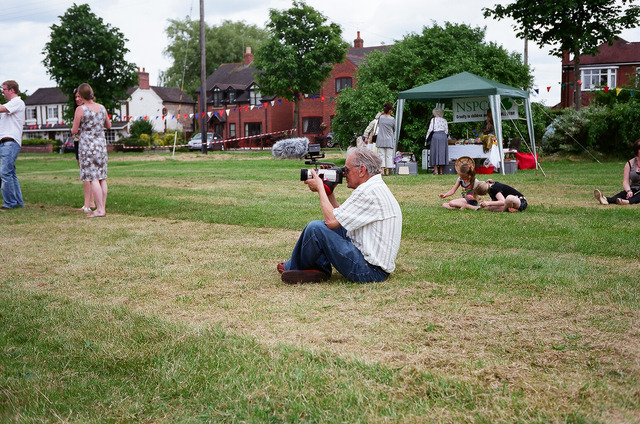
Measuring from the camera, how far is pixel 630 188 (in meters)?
9.64

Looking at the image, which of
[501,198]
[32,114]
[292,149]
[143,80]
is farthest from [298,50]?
[32,114]

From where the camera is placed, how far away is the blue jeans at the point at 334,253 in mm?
4707

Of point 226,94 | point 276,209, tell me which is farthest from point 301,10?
point 276,209

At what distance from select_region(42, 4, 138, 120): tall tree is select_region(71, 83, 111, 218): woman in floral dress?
3639 centimetres

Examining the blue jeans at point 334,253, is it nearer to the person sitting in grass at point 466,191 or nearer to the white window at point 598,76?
the person sitting in grass at point 466,191

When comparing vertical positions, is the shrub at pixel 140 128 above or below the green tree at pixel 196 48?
below

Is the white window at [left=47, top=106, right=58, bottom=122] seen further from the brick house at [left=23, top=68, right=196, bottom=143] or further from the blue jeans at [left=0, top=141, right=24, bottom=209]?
the blue jeans at [left=0, top=141, right=24, bottom=209]

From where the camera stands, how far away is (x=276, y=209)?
930 cm

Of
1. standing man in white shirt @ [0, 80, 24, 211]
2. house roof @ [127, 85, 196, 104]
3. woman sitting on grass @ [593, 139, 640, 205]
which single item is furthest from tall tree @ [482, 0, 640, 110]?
house roof @ [127, 85, 196, 104]

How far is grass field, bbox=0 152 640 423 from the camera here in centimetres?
270

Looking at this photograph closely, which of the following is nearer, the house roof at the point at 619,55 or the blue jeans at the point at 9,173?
the blue jeans at the point at 9,173

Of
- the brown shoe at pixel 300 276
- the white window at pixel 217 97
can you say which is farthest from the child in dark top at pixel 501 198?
the white window at pixel 217 97

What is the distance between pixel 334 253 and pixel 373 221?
1.27ft

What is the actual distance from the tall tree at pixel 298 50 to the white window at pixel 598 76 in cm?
1925
